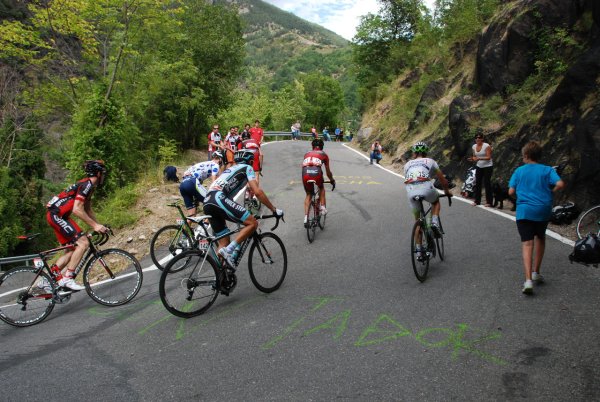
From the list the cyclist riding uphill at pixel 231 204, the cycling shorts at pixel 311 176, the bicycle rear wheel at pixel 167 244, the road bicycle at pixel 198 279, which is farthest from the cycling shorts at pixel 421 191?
the bicycle rear wheel at pixel 167 244

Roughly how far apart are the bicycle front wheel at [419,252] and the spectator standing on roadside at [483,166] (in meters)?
5.94

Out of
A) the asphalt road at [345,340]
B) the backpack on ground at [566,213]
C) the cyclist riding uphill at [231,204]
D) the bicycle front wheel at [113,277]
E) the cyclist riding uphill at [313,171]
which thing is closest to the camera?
the asphalt road at [345,340]

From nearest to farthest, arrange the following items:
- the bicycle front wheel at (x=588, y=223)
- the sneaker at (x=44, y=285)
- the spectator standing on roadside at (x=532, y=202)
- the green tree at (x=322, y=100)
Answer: the spectator standing on roadside at (x=532, y=202)
the sneaker at (x=44, y=285)
the bicycle front wheel at (x=588, y=223)
the green tree at (x=322, y=100)

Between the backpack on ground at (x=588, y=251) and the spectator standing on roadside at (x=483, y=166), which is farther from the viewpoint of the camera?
the spectator standing on roadside at (x=483, y=166)

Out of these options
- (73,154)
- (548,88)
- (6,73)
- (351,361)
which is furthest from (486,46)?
(6,73)

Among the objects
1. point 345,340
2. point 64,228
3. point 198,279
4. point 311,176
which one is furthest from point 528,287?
point 64,228

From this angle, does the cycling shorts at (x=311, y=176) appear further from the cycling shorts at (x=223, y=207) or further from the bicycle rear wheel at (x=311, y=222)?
the cycling shorts at (x=223, y=207)

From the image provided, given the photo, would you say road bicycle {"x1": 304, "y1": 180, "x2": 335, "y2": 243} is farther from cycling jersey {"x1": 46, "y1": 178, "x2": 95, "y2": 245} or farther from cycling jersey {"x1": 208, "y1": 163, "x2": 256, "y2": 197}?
cycling jersey {"x1": 46, "y1": 178, "x2": 95, "y2": 245}

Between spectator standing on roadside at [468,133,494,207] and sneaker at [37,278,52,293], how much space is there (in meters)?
9.96

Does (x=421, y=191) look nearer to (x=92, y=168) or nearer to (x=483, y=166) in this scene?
(x=92, y=168)

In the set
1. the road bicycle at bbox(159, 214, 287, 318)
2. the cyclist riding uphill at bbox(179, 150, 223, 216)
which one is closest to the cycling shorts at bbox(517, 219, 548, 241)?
the road bicycle at bbox(159, 214, 287, 318)

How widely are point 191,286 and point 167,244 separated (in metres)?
2.99

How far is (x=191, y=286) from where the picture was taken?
5.53 meters

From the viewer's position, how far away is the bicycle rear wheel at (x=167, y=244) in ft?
26.1
